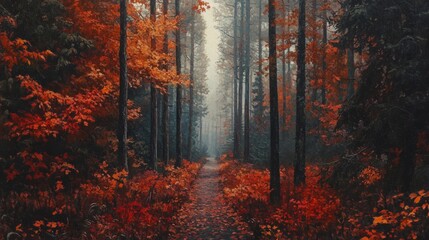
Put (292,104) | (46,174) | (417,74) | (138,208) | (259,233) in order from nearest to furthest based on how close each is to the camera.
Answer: (417,74) → (259,233) → (138,208) → (46,174) → (292,104)

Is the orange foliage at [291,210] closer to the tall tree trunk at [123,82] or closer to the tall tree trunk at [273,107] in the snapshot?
the tall tree trunk at [273,107]

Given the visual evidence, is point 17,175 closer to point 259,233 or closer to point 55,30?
point 55,30

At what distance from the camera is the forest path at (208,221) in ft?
31.7

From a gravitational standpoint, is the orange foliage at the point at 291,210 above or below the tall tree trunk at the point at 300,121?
below

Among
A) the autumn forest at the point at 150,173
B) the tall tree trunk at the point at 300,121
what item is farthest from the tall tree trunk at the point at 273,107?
the tall tree trunk at the point at 300,121

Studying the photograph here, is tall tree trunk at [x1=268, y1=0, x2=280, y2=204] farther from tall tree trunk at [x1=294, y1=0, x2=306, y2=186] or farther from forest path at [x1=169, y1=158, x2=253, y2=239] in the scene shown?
tall tree trunk at [x1=294, y1=0, x2=306, y2=186]

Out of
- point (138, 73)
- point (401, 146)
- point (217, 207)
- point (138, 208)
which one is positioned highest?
point (138, 73)

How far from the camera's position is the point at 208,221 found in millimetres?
11383

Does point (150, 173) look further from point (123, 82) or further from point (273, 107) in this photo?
point (273, 107)

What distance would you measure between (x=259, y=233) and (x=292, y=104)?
33.9m

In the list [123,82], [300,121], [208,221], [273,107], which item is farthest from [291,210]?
[123,82]

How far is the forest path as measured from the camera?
31.7 ft

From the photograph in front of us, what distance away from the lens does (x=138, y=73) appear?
14305mm

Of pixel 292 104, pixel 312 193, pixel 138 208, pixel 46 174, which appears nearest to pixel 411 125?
pixel 312 193
